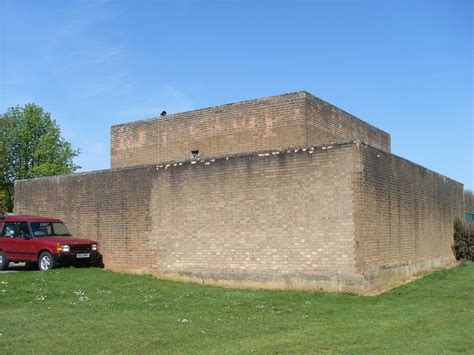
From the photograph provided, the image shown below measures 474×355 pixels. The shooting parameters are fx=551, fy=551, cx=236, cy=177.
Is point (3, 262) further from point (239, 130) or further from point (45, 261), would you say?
point (239, 130)

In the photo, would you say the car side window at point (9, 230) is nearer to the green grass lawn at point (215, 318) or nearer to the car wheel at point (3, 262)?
the car wheel at point (3, 262)

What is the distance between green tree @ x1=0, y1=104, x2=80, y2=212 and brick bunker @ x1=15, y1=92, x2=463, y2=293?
82.6ft

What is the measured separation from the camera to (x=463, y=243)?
24.9 metres

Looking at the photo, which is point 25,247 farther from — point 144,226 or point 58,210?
point 144,226

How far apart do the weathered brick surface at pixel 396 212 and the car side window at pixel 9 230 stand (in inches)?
476

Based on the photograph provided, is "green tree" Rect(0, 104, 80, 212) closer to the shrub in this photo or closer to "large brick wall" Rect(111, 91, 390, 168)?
"large brick wall" Rect(111, 91, 390, 168)

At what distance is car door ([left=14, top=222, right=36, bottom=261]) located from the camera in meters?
18.9

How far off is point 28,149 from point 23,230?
31708mm

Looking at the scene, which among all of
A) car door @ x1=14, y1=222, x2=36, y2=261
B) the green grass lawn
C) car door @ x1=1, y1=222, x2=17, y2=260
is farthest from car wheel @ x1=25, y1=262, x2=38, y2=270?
the green grass lawn

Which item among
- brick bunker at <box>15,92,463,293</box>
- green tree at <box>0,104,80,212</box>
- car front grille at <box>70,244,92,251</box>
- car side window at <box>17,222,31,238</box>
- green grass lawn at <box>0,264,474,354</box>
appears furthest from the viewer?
green tree at <box>0,104,80,212</box>

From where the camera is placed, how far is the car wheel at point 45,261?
60.2 feet

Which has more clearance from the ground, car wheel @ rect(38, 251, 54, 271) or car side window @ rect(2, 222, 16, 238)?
car side window @ rect(2, 222, 16, 238)

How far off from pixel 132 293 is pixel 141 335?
554cm

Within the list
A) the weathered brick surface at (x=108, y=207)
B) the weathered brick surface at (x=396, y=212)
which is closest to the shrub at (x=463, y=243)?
the weathered brick surface at (x=396, y=212)
